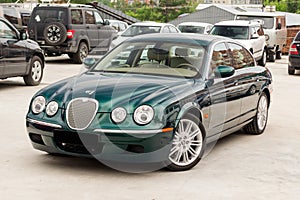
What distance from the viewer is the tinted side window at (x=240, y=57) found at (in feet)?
27.8

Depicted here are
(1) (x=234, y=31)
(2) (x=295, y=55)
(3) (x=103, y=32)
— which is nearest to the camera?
(2) (x=295, y=55)

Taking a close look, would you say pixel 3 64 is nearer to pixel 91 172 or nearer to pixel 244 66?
pixel 244 66

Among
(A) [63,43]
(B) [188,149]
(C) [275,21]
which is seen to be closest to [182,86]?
(B) [188,149]

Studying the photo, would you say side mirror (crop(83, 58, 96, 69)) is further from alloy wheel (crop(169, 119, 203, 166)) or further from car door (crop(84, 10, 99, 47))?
car door (crop(84, 10, 99, 47))

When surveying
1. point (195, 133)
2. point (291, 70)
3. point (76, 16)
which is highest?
point (76, 16)

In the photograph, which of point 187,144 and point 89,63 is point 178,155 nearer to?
point 187,144

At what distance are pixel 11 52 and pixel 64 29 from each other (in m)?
7.15

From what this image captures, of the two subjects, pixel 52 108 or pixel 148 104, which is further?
pixel 52 108

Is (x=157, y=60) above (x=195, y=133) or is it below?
above

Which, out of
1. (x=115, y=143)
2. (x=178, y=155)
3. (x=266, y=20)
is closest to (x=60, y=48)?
(x=266, y=20)

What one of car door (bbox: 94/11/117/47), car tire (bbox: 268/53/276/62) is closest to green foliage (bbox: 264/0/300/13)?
car tire (bbox: 268/53/276/62)

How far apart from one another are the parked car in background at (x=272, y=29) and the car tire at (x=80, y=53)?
326 inches

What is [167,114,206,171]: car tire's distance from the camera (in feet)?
21.6

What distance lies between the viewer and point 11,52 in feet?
43.7
